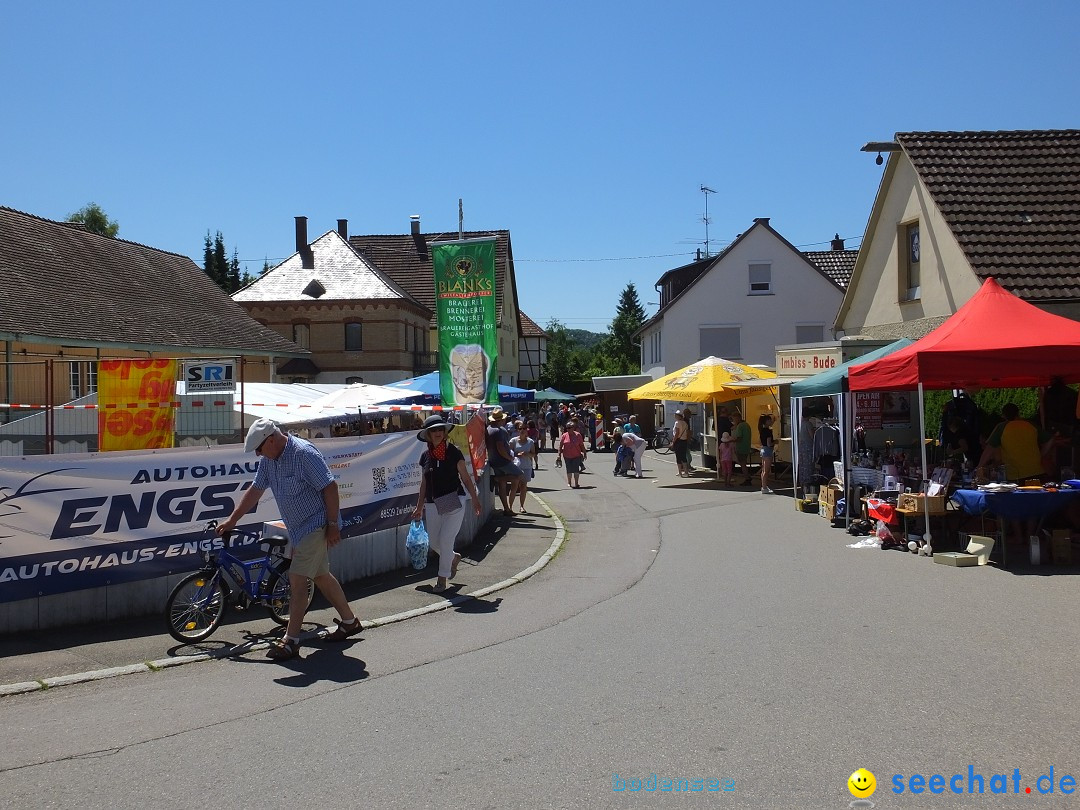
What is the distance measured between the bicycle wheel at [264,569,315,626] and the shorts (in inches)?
44.4

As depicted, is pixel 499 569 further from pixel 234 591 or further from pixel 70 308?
pixel 70 308

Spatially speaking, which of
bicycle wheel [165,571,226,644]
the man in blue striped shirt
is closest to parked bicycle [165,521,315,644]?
bicycle wheel [165,571,226,644]

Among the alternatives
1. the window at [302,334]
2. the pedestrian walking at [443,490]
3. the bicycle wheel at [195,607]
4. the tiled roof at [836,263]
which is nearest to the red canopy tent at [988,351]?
the pedestrian walking at [443,490]

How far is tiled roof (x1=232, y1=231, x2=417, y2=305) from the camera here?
50.6 metres

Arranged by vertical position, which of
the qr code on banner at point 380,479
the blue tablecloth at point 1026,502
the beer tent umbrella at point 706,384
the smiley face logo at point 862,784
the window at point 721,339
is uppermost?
the window at point 721,339

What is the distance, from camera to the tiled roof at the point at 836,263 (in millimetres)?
46853

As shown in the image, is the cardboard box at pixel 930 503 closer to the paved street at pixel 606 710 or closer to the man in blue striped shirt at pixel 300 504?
the paved street at pixel 606 710

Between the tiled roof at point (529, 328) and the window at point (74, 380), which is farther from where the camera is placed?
the tiled roof at point (529, 328)

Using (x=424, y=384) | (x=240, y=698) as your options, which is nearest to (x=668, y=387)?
(x=424, y=384)

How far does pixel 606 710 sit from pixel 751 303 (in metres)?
38.6

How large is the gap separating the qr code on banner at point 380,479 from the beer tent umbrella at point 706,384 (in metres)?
14.2

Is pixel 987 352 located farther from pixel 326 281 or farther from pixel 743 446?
pixel 326 281

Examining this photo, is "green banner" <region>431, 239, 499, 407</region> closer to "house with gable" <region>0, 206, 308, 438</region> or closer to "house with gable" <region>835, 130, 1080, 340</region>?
"house with gable" <region>0, 206, 308, 438</region>

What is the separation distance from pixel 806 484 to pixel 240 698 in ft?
46.3
